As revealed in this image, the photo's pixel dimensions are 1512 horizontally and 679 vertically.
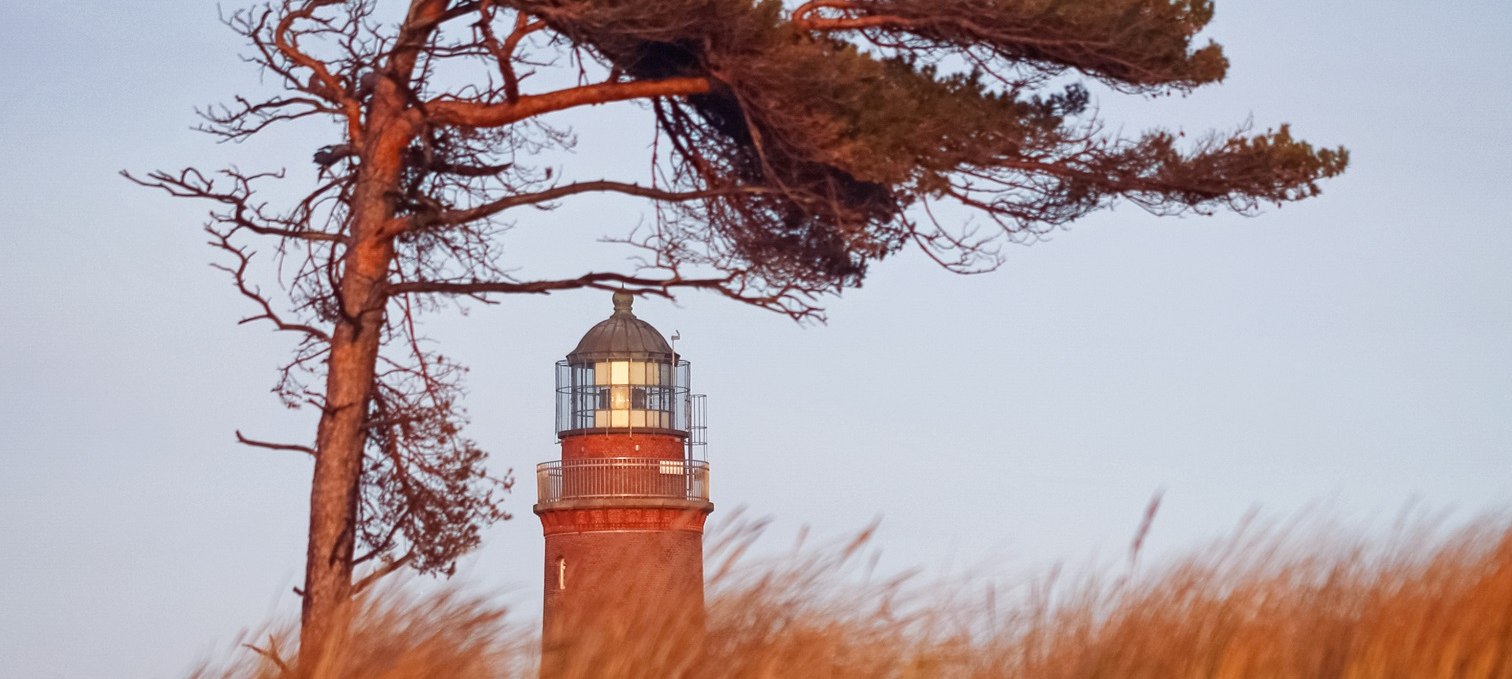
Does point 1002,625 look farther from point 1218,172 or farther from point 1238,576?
point 1218,172

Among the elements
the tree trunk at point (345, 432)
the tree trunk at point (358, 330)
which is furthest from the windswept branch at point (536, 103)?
the tree trunk at point (345, 432)

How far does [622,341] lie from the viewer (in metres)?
21.0

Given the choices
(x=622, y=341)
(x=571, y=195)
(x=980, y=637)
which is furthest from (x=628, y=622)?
(x=622, y=341)

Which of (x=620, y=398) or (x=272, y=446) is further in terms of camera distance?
(x=620, y=398)

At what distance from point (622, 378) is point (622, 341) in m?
0.50

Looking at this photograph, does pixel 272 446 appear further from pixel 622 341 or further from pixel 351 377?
pixel 622 341

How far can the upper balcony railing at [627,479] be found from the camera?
21.1 m

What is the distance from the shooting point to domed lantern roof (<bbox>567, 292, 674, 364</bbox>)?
69.1ft

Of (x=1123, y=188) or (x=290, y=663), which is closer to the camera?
(x=290, y=663)

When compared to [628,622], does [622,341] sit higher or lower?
higher

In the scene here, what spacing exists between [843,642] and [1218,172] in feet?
16.7

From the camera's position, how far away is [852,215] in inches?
343

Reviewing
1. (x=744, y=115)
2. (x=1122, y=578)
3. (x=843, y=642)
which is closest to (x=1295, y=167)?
(x=744, y=115)

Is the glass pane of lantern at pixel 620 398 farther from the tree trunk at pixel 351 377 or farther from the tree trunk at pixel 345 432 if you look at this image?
the tree trunk at pixel 345 432
